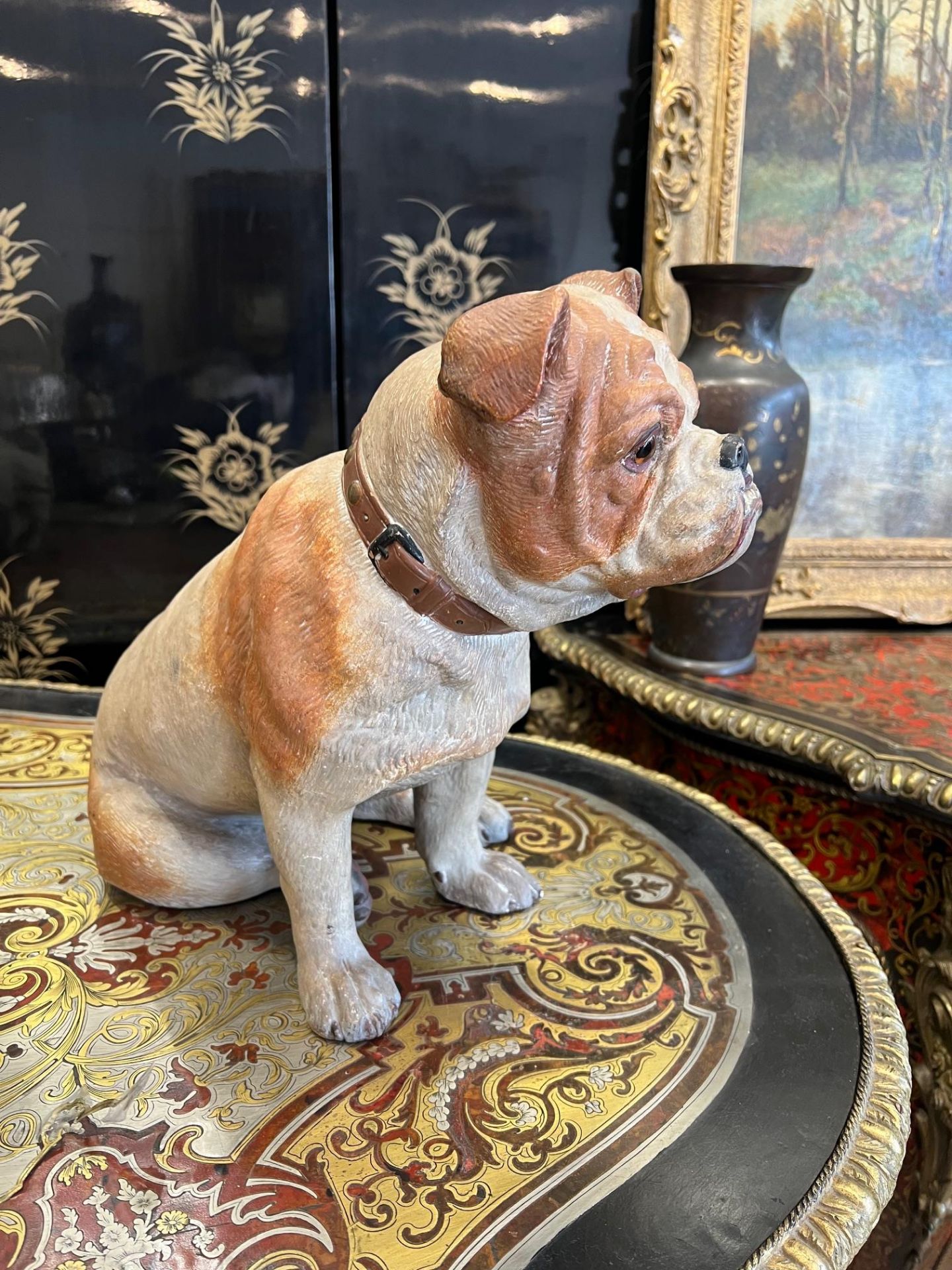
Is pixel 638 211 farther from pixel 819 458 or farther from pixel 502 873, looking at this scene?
pixel 502 873

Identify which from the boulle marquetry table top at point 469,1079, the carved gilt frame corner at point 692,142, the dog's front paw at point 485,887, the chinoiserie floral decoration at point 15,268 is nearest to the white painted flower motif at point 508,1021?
the boulle marquetry table top at point 469,1079

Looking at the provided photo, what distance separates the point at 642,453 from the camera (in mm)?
561

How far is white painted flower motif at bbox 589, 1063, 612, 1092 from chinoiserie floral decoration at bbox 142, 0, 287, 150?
1250 millimetres

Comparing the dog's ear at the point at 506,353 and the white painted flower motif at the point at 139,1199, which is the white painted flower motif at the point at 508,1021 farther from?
the dog's ear at the point at 506,353

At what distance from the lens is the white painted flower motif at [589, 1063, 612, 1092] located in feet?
2.17

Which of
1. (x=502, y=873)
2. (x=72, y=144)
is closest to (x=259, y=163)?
(x=72, y=144)

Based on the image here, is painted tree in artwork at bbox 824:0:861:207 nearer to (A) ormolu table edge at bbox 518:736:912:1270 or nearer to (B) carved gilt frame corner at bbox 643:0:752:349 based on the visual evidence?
(B) carved gilt frame corner at bbox 643:0:752:349

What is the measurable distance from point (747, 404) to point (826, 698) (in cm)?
41

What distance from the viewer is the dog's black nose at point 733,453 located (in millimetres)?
584

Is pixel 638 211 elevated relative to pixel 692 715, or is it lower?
elevated

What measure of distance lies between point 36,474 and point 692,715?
1.02 meters

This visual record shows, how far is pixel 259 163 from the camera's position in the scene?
134 cm

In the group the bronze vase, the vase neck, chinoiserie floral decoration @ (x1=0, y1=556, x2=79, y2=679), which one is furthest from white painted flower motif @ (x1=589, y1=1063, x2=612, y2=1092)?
chinoiserie floral decoration @ (x1=0, y1=556, x2=79, y2=679)

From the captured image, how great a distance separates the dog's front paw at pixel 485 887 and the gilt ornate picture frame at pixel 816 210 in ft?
2.86
